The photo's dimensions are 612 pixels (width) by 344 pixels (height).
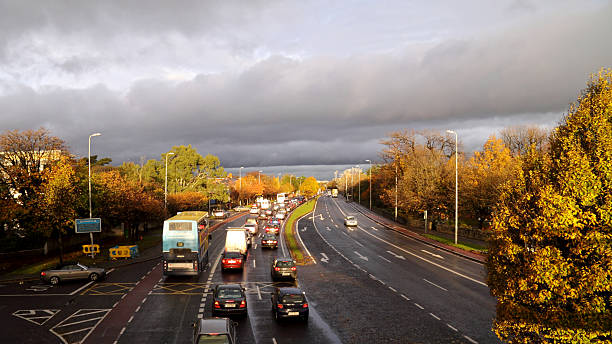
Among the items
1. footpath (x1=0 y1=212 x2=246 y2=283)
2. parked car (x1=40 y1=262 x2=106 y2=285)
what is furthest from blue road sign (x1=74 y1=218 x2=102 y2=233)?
parked car (x1=40 y1=262 x2=106 y2=285)

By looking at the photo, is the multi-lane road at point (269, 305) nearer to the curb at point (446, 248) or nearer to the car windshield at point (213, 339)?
the curb at point (446, 248)

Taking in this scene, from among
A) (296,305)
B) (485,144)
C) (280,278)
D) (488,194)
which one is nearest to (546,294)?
(296,305)

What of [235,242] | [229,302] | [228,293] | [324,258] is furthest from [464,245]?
[229,302]

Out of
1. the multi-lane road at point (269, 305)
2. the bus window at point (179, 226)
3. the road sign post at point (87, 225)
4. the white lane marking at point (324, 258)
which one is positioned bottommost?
the white lane marking at point (324, 258)

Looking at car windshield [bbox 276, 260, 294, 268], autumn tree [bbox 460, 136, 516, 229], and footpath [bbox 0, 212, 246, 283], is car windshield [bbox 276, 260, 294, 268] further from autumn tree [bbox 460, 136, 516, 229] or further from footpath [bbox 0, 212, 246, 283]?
autumn tree [bbox 460, 136, 516, 229]

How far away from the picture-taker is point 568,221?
32.7 feet

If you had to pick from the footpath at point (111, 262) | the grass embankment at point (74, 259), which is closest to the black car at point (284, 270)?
the footpath at point (111, 262)

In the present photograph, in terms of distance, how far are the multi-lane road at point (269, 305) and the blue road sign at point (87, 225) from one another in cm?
570

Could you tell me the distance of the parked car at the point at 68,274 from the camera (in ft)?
91.3

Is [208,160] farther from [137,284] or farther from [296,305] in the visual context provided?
A: [296,305]

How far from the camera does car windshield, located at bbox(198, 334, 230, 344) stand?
12.7 metres

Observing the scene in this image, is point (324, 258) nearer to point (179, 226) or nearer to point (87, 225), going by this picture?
point (179, 226)

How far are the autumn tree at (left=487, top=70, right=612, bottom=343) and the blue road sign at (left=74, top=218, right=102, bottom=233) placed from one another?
3534 centimetres

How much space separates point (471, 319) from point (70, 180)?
3611 centimetres
